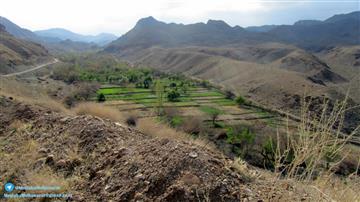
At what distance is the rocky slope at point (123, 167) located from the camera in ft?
14.2

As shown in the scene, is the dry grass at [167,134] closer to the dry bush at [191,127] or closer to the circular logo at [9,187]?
the circular logo at [9,187]

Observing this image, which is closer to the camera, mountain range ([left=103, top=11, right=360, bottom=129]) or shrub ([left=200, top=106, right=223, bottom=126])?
shrub ([left=200, top=106, right=223, bottom=126])

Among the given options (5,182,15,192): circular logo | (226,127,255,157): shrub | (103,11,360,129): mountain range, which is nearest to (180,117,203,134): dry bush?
(226,127,255,157): shrub

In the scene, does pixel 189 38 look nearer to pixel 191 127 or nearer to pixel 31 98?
pixel 191 127

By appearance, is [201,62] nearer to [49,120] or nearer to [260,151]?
[260,151]

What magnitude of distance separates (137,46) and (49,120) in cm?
16562

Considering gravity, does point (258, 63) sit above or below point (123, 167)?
below

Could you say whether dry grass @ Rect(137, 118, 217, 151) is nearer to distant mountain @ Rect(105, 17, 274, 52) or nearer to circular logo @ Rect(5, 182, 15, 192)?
circular logo @ Rect(5, 182, 15, 192)

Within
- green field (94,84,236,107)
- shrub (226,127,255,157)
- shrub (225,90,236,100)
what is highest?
shrub (226,127,255,157)

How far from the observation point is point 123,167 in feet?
17.1

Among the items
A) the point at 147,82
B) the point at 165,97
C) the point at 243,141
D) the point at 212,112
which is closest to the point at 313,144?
the point at 243,141

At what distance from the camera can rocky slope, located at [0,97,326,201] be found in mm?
4320

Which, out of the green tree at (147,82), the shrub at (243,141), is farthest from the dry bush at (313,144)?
the green tree at (147,82)

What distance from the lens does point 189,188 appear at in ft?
14.2
